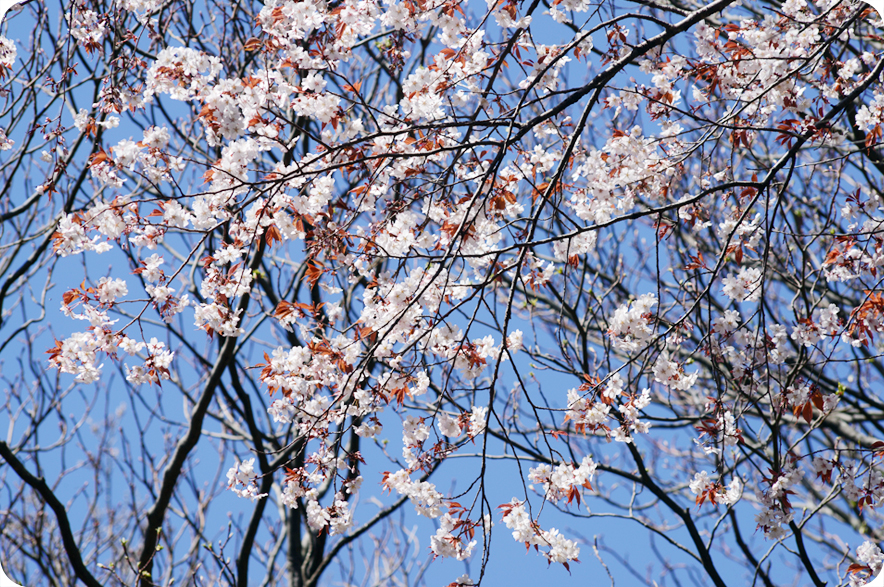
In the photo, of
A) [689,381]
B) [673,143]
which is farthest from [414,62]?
[689,381]

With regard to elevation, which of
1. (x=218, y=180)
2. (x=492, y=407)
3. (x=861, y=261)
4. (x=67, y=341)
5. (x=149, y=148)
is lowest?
(x=492, y=407)

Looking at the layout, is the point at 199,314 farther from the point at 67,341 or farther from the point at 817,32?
the point at 817,32

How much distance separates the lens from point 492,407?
227 centimetres

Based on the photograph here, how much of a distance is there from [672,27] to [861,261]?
5.10 ft

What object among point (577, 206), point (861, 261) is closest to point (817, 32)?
point (861, 261)

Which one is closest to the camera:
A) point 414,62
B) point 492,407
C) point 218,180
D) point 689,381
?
point 492,407

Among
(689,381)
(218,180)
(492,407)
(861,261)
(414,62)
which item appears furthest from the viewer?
(414,62)

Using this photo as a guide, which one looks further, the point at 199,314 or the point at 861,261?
the point at 861,261

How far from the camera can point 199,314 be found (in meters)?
2.70

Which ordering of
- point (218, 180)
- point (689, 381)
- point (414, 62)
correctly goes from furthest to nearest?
point (414, 62), point (689, 381), point (218, 180)

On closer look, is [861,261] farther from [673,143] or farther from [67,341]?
[67,341]

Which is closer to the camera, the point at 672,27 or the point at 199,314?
the point at 672,27

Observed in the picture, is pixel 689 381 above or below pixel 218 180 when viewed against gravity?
below

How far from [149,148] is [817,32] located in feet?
9.97
